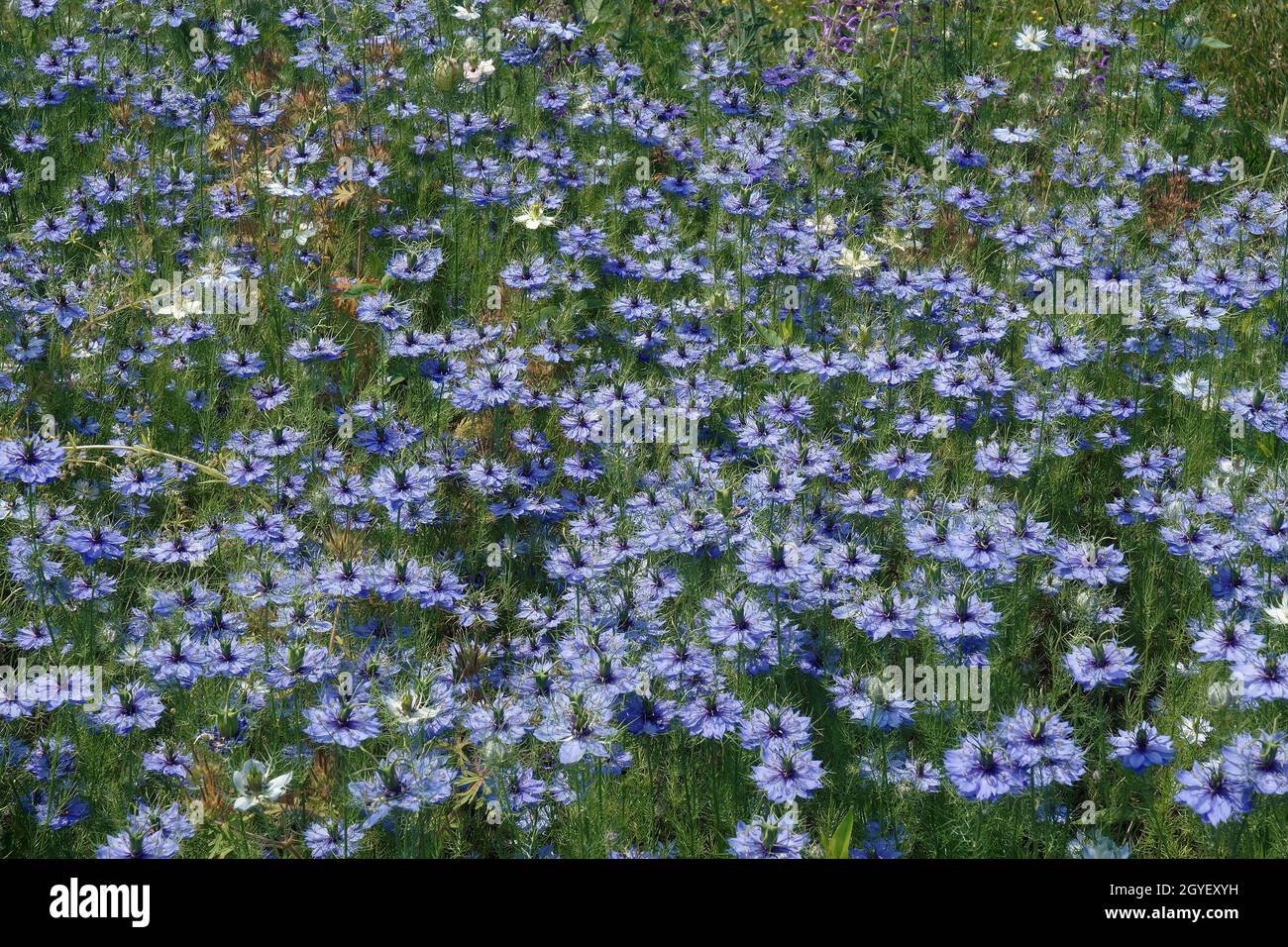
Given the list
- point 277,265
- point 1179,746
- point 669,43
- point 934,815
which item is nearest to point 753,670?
point 934,815

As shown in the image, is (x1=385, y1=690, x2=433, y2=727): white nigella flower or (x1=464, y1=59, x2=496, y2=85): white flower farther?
(x1=464, y1=59, x2=496, y2=85): white flower

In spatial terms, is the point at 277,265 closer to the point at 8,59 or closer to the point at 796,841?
the point at 8,59

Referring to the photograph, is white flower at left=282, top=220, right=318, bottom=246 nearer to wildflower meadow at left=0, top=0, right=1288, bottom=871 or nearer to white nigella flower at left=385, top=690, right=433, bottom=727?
wildflower meadow at left=0, top=0, right=1288, bottom=871
